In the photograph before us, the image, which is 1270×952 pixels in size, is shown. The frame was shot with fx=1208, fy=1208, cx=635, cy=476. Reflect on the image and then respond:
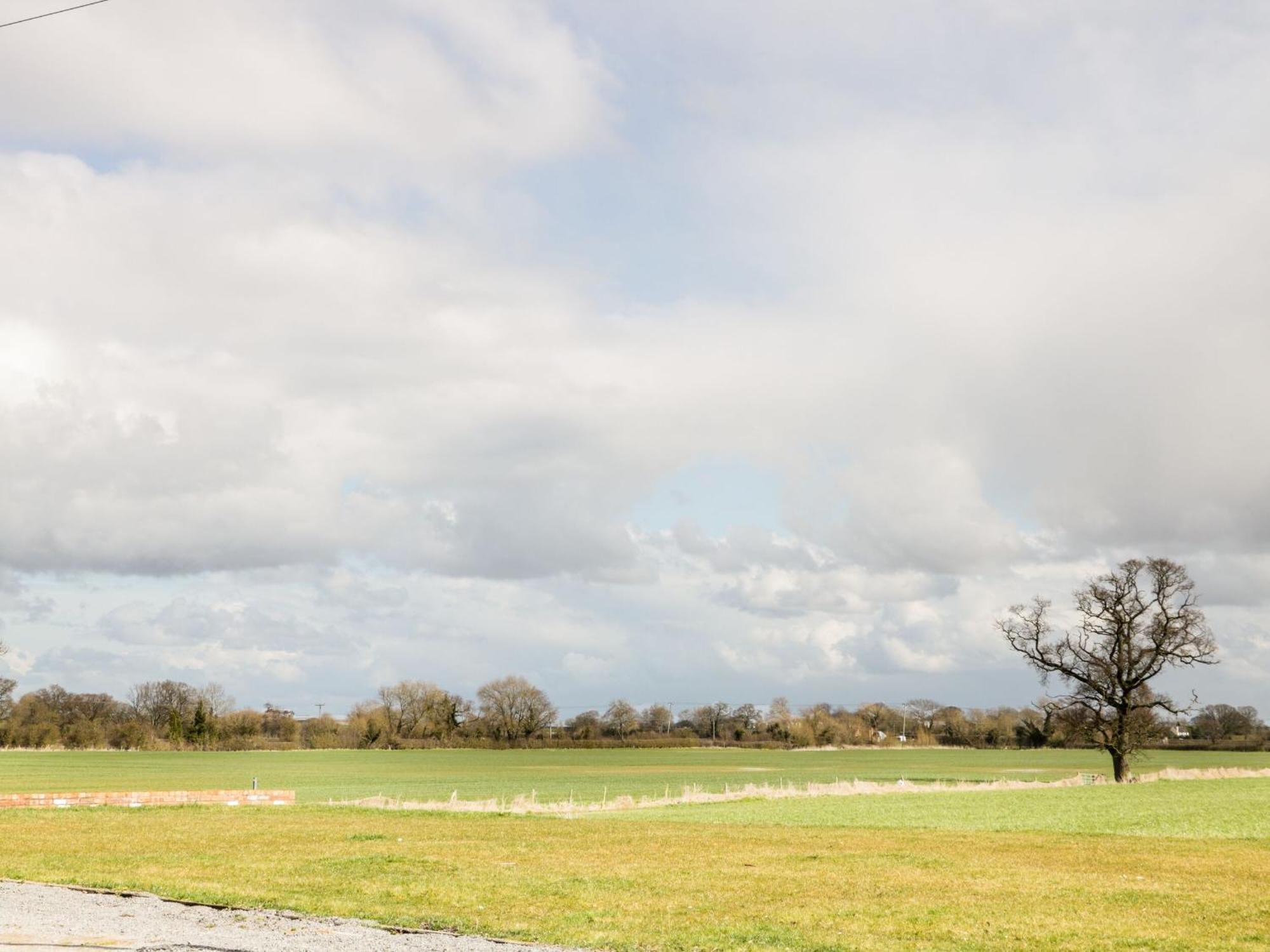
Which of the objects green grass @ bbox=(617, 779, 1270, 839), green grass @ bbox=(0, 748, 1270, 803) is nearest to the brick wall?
green grass @ bbox=(0, 748, 1270, 803)

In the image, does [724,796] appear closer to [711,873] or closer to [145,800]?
[145,800]

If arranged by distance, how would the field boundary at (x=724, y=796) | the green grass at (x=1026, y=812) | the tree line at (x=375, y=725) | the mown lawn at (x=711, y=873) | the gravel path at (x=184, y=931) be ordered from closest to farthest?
1. the gravel path at (x=184, y=931)
2. the mown lawn at (x=711, y=873)
3. the green grass at (x=1026, y=812)
4. the field boundary at (x=724, y=796)
5. the tree line at (x=375, y=725)

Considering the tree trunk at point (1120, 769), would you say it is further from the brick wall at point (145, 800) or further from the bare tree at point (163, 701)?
the bare tree at point (163, 701)

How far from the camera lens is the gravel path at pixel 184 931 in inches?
525

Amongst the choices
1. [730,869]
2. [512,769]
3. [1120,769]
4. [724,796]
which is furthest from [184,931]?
[512,769]

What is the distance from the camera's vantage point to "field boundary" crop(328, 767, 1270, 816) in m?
45.4

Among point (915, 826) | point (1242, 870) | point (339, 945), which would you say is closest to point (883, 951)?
point (339, 945)

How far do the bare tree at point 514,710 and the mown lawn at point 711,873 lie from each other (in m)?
149

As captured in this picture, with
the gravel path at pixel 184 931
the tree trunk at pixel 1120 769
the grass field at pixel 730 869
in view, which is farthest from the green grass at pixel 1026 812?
the gravel path at pixel 184 931

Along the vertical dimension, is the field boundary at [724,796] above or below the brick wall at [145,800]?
below

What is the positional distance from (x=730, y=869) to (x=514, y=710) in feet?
552

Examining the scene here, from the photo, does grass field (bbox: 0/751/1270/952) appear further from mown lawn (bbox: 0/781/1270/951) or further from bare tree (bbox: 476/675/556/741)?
bare tree (bbox: 476/675/556/741)

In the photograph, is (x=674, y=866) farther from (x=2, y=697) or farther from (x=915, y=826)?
(x=2, y=697)

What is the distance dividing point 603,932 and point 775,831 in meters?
19.4
